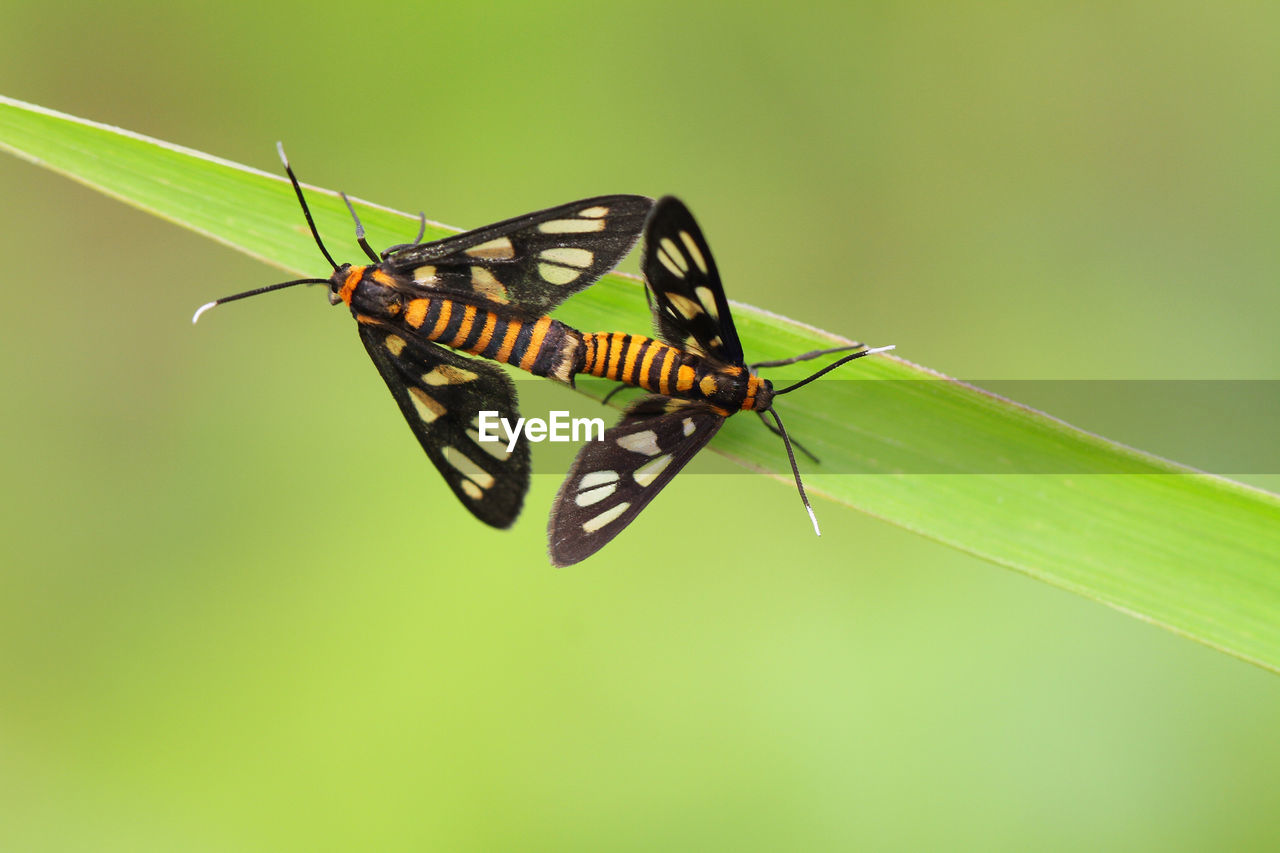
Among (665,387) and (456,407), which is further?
(456,407)

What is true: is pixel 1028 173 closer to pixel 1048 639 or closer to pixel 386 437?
pixel 1048 639

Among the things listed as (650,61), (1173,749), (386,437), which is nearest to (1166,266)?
(1173,749)

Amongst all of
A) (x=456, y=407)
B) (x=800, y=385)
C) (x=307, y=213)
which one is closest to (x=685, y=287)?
(x=800, y=385)

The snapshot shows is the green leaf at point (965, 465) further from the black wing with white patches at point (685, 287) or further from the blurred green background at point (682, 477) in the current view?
the blurred green background at point (682, 477)

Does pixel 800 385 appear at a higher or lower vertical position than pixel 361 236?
lower

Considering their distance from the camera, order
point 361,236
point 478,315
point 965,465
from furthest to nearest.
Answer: point 478,315, point 361,236, point 965,465

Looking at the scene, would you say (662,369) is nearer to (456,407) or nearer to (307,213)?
(456,407)
